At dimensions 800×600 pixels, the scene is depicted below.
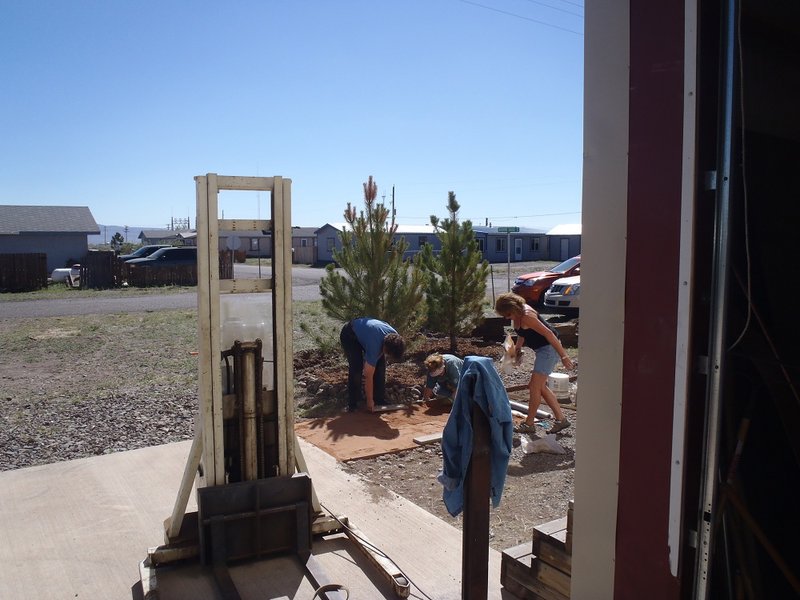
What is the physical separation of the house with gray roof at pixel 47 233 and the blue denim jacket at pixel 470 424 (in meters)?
36.1

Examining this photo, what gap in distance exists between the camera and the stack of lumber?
3400 mm

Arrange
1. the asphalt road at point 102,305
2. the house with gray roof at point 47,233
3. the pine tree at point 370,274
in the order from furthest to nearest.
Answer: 1. the house with gray roof at point 47,233
2. the asphalt road at point 102,305
3. the pine tree at point 370,274

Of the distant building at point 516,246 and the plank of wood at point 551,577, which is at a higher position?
the distant building at point 516,246

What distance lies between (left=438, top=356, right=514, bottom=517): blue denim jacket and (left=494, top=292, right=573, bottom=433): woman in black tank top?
3.16 m

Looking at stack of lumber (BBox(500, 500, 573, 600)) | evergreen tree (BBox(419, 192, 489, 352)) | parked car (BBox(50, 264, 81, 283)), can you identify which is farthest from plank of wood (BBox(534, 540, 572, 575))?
parked car (BBox(50, 264, 81, 283))

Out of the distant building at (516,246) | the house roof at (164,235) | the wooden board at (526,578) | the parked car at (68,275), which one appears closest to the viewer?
the wooden board at (526,578)

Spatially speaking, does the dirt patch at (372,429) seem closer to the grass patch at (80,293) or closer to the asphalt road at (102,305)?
the asphalt road at (102,305)

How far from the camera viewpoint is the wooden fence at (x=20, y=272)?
2612cm

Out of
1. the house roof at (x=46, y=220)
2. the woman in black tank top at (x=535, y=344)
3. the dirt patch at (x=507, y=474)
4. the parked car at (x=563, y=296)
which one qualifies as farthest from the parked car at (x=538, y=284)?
the house roof at (x=46, y=220)

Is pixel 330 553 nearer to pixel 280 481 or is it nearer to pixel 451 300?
pixel 280 481

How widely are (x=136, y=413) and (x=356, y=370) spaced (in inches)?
104

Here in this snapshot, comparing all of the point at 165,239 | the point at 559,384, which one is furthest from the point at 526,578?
the point at 165,239

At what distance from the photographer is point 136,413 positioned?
7914 mm

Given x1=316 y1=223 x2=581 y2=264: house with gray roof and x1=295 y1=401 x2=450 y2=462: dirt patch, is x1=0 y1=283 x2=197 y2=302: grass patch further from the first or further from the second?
x1=316 y1=223 x2=581 y2=264: house with gray roof
